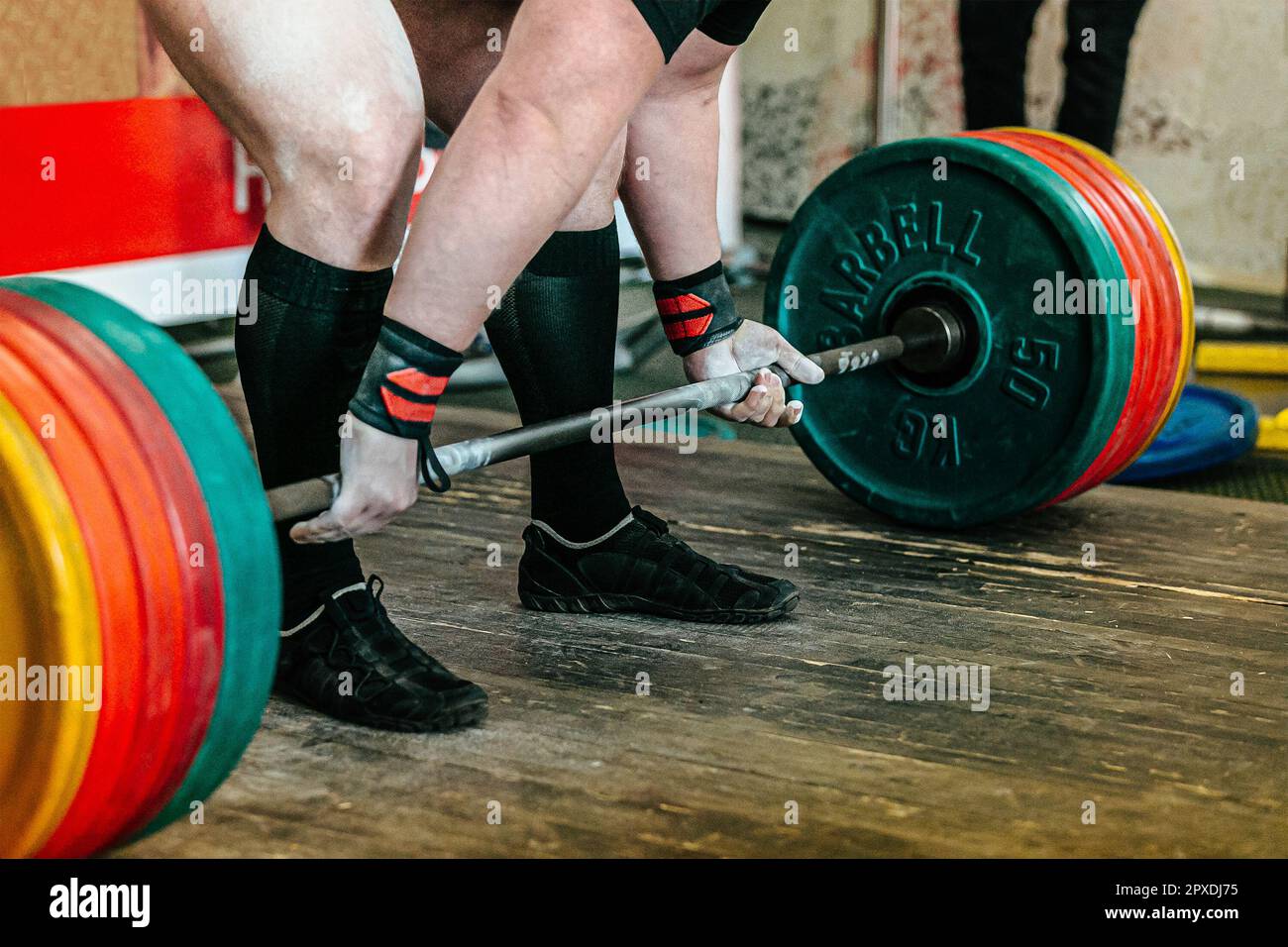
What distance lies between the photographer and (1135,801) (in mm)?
1136

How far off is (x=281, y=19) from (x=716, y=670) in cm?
68

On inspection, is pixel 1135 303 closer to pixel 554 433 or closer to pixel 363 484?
Result: pixel 554 433

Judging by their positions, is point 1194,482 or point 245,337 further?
point 1194,482

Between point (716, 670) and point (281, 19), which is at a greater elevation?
point (281, 19)

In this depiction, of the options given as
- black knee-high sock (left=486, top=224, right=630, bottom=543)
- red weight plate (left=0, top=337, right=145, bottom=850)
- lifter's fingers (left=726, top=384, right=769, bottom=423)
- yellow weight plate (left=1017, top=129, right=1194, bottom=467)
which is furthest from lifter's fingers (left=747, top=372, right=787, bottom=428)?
red weight plate (left=0, top=337, right=145, bottom=850)

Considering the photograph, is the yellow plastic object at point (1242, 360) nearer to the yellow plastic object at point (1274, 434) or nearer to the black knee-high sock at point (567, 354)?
the yellow plastic object at point (1274, 434)

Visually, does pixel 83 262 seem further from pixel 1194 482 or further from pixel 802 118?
pixel 802 118

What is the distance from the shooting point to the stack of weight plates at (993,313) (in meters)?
1.82

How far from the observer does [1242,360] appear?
3109mm

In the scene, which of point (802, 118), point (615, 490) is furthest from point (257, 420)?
point (802, 118)

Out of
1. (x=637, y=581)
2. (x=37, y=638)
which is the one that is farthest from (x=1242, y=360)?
(x=37, y=638)

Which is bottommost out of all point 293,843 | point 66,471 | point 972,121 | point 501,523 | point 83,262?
point 293,843

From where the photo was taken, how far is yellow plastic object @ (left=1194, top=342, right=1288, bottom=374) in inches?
122

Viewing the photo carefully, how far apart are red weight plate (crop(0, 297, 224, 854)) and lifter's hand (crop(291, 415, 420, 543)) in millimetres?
184
